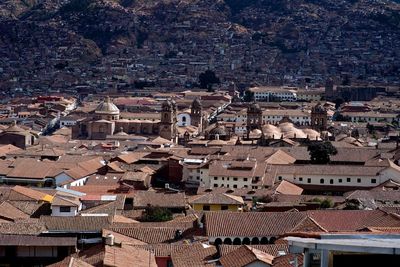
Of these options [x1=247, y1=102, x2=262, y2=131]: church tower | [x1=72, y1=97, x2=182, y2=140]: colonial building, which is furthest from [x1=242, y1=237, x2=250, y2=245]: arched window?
[x1=247, y1=102, x2=262, y2=131]: church tower

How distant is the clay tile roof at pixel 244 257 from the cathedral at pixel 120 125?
49.3 m

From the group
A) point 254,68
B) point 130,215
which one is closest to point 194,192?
point 130,215

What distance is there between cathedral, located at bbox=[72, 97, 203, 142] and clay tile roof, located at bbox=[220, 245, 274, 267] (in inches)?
1943

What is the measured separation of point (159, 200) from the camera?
31422 millimetres

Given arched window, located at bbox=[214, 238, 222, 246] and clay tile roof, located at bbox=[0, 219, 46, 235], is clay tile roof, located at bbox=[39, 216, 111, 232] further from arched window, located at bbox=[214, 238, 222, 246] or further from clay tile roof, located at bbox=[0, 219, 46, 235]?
arched window, located at bbox=[214, 238, 222, 246]

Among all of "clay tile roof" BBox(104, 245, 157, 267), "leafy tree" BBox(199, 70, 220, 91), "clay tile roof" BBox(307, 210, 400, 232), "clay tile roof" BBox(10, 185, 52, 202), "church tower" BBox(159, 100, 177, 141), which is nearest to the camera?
"clay tile roof" BBox(104, 245, 157, 267)

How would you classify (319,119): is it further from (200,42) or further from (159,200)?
(200,42)

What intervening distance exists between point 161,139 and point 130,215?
3406 centimetres

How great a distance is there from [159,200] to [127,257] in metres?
12.7

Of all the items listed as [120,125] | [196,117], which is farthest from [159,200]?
[196,117]

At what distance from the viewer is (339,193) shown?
39.3 meters

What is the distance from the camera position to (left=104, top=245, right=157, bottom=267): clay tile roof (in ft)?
58.6

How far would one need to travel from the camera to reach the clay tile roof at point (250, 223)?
22.5 metres

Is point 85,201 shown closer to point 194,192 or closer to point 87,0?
point 194,192
